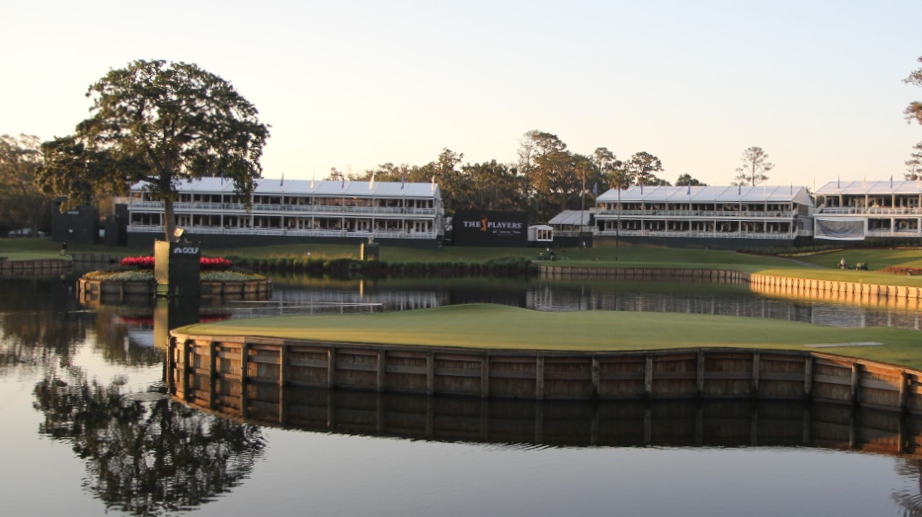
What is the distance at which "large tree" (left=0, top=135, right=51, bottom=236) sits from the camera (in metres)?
118

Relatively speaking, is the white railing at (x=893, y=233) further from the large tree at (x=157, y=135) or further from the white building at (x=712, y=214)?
the large tree at (x=157, y=135)

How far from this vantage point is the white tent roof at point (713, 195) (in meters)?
116

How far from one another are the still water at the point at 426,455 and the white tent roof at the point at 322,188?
81498 mm

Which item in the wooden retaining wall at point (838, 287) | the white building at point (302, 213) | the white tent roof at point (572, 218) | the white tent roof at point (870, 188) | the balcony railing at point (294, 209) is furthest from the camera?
the white tent roof at point (572, 218)

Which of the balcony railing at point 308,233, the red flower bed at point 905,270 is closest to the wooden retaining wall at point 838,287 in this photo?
the red flower bed at point 905,270

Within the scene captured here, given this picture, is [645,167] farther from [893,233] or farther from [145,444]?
[145,444]

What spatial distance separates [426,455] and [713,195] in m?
107

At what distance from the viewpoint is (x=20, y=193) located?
390 feet

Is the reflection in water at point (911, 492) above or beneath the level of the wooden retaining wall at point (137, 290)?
beneath

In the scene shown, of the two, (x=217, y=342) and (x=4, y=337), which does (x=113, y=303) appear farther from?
(x=217, y=342)

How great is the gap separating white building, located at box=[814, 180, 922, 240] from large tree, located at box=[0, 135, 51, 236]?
96.5 m

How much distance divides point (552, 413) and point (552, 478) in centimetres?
462

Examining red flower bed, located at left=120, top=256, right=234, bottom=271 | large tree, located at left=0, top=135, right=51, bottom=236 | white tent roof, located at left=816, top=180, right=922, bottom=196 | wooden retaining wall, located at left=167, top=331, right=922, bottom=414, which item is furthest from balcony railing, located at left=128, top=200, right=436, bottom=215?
wooden retaining wall, located at left=167, top=331, right=922, bottom=414

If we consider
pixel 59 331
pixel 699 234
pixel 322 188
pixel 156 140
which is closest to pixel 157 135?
pixel 156 140
